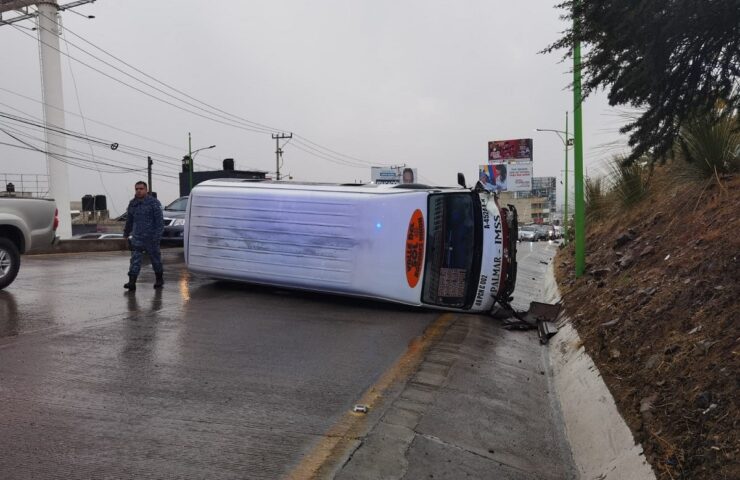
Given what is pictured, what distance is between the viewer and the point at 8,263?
31.5 feet

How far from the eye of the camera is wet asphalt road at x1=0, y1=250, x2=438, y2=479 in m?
3.74

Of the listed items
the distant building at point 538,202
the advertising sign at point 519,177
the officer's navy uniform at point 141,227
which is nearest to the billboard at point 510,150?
the advertising sign at point 519,177

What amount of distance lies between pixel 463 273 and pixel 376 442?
19.1 ft

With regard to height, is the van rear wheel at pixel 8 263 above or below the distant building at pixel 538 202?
below

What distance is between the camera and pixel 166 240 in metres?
17.6

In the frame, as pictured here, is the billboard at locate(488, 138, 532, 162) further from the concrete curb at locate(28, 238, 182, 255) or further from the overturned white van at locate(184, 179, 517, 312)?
the overturned white van at locate(184, 179, 517, 312)

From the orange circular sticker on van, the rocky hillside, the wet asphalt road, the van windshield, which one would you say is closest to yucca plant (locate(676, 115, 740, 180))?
the rocky hillside

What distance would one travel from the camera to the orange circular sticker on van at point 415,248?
30.6 feet

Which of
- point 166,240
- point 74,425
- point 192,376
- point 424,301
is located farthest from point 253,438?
point 166,240

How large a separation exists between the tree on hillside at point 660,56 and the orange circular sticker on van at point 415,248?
4.15 metres

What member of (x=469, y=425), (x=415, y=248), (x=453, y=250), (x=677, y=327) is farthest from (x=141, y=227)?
(x=677, y=327)

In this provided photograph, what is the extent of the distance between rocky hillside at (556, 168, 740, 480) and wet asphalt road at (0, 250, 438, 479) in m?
2.18

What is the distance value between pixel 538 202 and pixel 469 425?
502 feet

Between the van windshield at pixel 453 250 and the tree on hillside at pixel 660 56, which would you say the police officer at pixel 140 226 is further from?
the tree on hillside at pixel 660 56
